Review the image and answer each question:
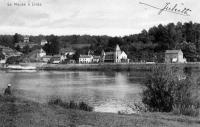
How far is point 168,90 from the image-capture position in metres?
23.9

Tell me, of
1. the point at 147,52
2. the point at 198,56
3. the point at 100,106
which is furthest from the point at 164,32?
the point at 100,106

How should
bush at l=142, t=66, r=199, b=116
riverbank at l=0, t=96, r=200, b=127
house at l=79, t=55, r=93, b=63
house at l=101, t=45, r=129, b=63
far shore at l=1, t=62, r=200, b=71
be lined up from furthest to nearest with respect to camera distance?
house at l=79, t=55, r=93, b=63, house at l=101, t=45, r=129, b=63, far shore at l=1, t=62, r=200, b=71, bush at l=142, t=66, r=199, b=116, riverbank at l=0, t=96, r=200, b=127

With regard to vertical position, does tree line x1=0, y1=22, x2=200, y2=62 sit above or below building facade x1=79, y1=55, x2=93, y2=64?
above

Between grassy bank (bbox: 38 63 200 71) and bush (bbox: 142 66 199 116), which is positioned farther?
grassy bank (bbox: 38 63 200 71)


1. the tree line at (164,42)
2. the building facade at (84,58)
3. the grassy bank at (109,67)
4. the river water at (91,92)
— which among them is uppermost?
the tree line at (164,42)

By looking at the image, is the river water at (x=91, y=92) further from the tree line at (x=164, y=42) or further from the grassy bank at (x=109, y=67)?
the tree line at (x=164, y=42)

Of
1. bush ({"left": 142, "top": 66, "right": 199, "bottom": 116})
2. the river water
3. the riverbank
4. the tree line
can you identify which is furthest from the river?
the tree line

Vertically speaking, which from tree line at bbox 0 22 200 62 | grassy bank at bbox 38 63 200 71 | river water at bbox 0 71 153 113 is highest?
tree line at bbox 0 22 200 62

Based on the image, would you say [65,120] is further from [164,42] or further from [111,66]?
[164,42]

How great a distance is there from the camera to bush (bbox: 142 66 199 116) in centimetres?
2359

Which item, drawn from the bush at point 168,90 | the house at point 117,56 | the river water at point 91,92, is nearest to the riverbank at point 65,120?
the bush at point 168,90

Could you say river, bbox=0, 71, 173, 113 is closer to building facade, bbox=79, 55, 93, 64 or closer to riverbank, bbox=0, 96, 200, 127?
riverbank, bbox=0, 96, 200, 127

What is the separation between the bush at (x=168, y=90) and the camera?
929 inches

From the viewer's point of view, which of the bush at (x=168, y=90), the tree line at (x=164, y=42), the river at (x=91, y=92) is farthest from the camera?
the tree line at (x=164, y=42)
